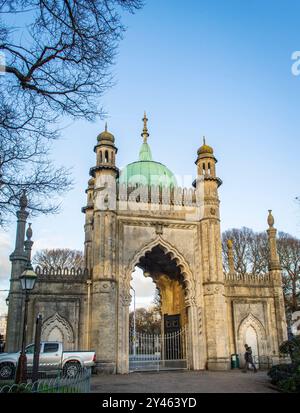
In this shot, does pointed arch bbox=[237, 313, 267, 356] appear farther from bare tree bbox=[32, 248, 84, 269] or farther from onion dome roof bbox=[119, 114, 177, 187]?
bare tree bbox=[32, 248, 84, 269]

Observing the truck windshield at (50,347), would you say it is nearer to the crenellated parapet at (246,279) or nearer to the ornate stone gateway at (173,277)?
the ornate stone gateway at (173,277)

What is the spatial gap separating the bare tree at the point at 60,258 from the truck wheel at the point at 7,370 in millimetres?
26057

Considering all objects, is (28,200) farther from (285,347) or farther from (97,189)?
(285,347)

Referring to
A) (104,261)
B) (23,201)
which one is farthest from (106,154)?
(23,201)

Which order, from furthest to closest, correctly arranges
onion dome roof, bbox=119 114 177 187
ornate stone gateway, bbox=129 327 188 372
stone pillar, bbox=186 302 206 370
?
onion dome roof, bbox=119 114 177 187, ornate stone gateway, bbox=129 327 188 372, stone pillar, bbox=186 302 206 370

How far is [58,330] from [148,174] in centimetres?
1079

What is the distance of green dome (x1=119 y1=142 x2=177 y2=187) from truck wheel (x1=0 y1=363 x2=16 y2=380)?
12.3 m

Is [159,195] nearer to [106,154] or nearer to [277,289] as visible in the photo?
[106,154]

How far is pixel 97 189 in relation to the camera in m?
21.7

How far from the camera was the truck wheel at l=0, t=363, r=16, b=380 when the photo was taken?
16375 mm

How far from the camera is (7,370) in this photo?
1650 cm

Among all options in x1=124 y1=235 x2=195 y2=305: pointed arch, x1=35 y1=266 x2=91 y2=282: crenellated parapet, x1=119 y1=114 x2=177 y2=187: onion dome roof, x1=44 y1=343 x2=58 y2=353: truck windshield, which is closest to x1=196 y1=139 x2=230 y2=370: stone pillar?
x1=124 y1=235 x2=195 y2=305: pointed arch
